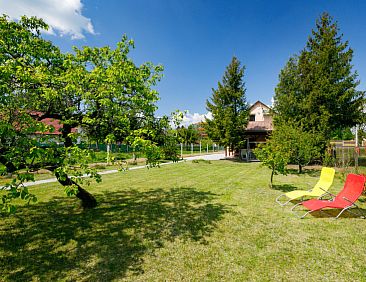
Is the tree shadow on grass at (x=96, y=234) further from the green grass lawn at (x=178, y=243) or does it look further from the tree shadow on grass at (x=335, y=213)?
the tree shadow on grass at (x=335, y=213)

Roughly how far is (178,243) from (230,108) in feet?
69.0

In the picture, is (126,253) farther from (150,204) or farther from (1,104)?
(1,104)

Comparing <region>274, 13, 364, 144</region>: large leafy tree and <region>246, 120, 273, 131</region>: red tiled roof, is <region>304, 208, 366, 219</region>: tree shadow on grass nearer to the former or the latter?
<region>274, 13, 364, 144</region>: large leafy tree

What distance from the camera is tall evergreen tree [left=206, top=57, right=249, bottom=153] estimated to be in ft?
77.0

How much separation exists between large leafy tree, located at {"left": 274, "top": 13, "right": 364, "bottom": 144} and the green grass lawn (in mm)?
12098

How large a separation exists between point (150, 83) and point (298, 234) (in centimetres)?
611

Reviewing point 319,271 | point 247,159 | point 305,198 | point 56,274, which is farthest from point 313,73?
point 56,274

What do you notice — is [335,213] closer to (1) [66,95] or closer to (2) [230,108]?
(1) [66,95]

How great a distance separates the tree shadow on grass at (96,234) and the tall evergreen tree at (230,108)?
51.8 ft

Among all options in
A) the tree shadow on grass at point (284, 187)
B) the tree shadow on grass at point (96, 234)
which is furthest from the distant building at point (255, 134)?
the tree shadow on grass at point (96, 234)

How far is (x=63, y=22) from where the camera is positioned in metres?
6.95

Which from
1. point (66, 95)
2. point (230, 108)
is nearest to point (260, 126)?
point (230, 108)

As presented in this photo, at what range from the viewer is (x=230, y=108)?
24250mm

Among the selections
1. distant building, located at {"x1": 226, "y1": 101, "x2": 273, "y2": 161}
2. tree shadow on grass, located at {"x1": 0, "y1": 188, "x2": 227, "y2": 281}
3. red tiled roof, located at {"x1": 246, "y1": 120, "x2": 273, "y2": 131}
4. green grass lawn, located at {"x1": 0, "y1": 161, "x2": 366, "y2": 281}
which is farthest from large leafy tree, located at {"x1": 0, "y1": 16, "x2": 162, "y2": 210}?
red tiled roof, located at {"x1": 246, "y1": 120, "x2": 273, "y2": 131}
